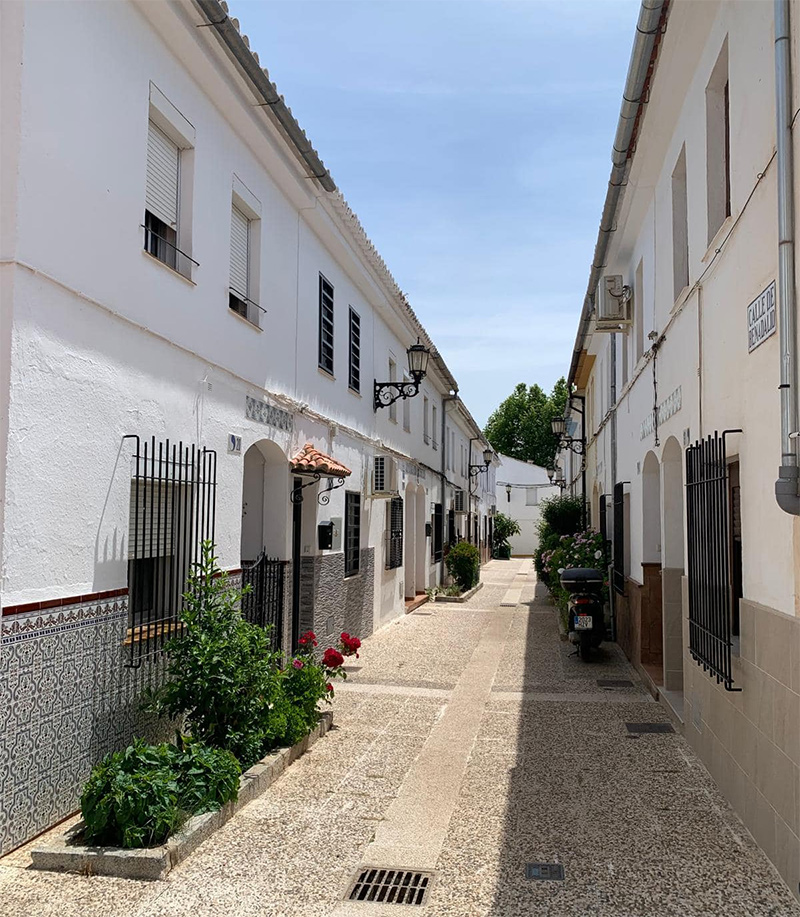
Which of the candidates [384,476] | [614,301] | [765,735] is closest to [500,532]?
[384,476]

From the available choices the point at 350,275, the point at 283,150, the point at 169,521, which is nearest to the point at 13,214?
the point at 169,521

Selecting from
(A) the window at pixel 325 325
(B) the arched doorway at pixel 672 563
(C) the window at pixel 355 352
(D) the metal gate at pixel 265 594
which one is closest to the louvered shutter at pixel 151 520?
(D) the metal gate at pixel 265 594

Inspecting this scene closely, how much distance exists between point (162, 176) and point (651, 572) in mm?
6613

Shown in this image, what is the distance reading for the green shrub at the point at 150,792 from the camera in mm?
4289

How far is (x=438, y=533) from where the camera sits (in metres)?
21.0

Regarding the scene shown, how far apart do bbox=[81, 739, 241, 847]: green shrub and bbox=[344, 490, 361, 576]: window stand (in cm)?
621

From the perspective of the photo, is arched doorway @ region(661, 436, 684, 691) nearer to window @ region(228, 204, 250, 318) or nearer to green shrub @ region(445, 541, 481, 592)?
window @ region(228, 204, 250, 318)

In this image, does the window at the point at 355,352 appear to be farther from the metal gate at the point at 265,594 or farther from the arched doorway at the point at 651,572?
the arched doorway at the point at 651,572

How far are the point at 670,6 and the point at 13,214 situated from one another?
14.9ft

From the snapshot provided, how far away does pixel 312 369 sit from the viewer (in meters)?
→ 9.64

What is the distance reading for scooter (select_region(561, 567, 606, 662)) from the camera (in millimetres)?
10742

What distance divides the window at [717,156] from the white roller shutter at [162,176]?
4053mm

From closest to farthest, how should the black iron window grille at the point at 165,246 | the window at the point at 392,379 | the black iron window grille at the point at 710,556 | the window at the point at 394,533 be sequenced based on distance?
the black iron window grille at the point at 710,556 < the black iron window grille at the point at 165,246 < the window at the point at 394,533 < the window at the point at 392,379

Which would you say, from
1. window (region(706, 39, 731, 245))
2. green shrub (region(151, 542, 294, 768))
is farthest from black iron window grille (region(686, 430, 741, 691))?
green shrub (region(151, 542, 294, 768))
